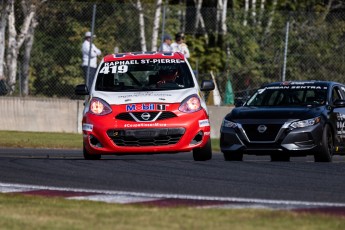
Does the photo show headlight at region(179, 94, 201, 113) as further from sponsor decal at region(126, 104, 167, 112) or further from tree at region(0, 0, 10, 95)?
tree at region(0, 0, 10, 95)

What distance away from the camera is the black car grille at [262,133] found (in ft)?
61.5

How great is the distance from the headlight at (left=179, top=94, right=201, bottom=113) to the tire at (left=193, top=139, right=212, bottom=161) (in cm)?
54

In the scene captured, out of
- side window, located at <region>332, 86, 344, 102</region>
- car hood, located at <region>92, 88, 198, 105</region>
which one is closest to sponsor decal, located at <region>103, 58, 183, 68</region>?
car hood, located at <region>92, 88, 198, 105</region>

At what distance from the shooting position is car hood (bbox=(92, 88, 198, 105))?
18.1 meters

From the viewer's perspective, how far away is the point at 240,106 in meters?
20.1

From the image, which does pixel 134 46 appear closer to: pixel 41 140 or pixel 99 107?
pixel 41 140

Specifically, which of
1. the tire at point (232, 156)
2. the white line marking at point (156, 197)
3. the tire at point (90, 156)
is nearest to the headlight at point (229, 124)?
the tire at point (232, 156)

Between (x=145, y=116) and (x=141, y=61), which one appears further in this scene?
(x=141, y=61)

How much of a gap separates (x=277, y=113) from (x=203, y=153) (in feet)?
4.33

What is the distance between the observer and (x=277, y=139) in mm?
18719

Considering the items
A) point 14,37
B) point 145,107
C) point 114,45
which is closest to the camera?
point 145,107

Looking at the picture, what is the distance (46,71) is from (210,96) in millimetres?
3947

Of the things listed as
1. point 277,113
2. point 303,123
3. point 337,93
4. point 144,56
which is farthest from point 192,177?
point 337,93

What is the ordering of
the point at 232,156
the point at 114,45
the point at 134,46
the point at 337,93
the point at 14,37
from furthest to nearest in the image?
the point at 134,46, the point at 14,37, the point at 114,45, the point at 337,93, the point at 232,156
